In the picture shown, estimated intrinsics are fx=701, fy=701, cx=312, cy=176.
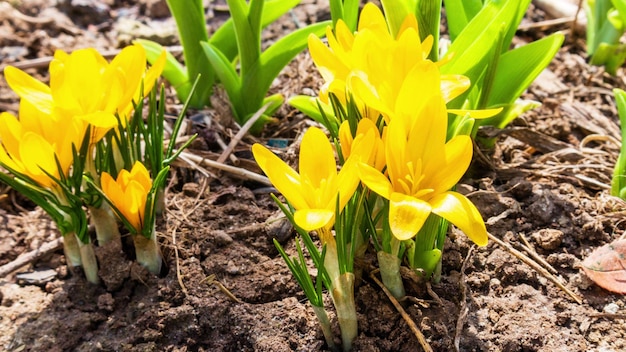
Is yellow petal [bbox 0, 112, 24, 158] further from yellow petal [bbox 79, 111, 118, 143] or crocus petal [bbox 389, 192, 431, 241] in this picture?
crocus petal [bbox 389, 192, 431, 241]

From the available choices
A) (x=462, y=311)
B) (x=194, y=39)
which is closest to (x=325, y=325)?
(x=462, y=311)

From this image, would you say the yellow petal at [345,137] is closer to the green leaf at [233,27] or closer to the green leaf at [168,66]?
the green leaf at [233,27]

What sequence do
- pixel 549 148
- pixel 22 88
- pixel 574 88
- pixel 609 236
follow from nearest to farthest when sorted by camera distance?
pixel 22 88
pixel 609 236
pixel 549 148
pixel 574 88

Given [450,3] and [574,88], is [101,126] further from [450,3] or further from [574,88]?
[574,88]

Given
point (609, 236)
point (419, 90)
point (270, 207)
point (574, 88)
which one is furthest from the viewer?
point (574, 88)

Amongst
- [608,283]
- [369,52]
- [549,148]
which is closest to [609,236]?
[608,283]

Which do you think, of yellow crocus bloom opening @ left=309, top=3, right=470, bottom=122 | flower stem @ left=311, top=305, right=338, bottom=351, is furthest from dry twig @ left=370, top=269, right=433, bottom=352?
yellow crocus bloom opening @ left=309, top=3, right=470, bottom=122

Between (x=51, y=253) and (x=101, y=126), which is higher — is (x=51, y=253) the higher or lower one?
the lower one
